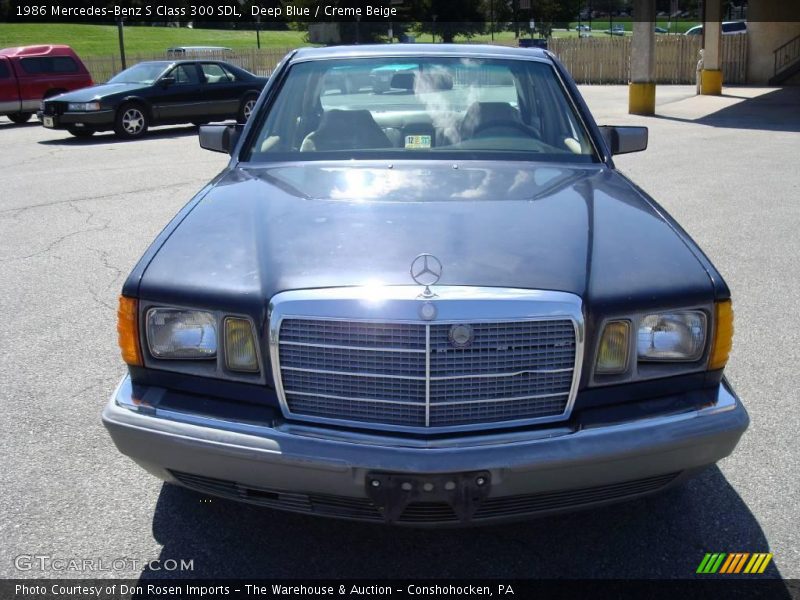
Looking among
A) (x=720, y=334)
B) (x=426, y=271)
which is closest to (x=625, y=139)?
(x=720, y=334)

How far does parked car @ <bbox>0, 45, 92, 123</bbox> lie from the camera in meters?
20.8

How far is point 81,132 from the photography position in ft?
56.7

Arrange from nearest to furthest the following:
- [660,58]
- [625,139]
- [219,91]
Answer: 1. [625,139]
2. [219,91]
3. [660,58]

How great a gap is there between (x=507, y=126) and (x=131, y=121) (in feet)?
47.2

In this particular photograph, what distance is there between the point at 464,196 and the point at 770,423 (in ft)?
5.82

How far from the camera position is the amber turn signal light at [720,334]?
2834 millimetres

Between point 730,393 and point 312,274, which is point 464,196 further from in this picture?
point 730,393

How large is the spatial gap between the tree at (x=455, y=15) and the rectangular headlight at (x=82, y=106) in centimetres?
4351

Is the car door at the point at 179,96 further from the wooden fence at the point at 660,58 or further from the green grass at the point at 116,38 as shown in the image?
the green grass at the point at 116,38

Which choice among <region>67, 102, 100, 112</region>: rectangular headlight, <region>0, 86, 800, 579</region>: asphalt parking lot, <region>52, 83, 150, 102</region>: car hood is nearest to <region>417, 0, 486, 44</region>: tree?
<region>52, 83, 150, 102</region>: car hood

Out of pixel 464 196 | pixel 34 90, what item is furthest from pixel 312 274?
pixel 34 90

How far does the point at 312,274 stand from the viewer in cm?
273

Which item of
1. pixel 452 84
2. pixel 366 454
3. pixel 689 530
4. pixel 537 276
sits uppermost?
pixel 452 84

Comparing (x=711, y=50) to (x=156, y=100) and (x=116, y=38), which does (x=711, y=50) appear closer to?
(x=156, y=100)
